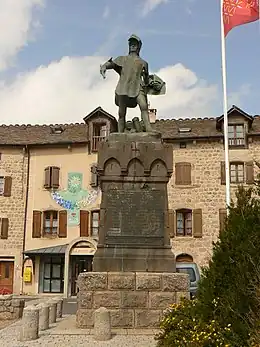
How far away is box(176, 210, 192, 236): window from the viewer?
29500 mm

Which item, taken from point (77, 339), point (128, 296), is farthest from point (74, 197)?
point (77, 339)

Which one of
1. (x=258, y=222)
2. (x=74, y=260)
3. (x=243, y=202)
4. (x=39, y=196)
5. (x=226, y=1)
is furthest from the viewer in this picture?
(x=39, y=196)

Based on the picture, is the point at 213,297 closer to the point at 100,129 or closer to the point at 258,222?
the point at 258,222

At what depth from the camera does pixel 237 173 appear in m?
29.5

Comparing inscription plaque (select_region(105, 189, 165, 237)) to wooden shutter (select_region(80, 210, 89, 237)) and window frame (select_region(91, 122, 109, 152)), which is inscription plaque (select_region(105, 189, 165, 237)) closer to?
wooden shutter (select_region(80, 210, 89, 237))

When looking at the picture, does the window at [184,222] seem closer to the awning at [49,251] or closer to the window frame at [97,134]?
the window frame at [97,134]

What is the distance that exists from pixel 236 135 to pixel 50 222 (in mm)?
12853

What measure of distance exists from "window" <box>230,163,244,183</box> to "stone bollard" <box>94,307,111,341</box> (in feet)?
73.5

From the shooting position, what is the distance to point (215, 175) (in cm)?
2983

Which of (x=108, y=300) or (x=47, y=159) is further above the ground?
(x=47, y=159)

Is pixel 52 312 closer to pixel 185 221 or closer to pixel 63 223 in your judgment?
pixel 185 221

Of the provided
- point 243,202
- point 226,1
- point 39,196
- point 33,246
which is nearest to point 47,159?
point 39,196

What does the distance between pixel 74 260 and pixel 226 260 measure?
24.0m

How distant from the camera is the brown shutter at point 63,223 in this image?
30.4 meters
